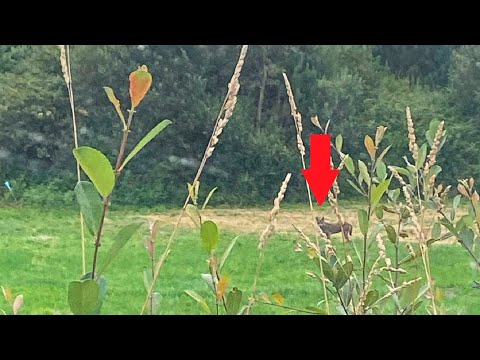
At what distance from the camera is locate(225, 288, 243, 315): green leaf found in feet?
1.08

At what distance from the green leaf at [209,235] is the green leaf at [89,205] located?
7 centimetres

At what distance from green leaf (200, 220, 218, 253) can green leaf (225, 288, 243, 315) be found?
39 mm

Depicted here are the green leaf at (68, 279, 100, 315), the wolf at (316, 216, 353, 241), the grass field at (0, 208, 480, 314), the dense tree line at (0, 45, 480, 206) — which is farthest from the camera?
the grass field at (0, 208, 480, 314)

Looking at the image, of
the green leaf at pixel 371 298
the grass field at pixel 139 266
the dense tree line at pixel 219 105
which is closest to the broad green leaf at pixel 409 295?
the green leaf at pixel 371 298

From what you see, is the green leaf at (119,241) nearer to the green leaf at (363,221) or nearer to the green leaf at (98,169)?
the green leaf at (98,169)

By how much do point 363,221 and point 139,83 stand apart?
7.0 inches

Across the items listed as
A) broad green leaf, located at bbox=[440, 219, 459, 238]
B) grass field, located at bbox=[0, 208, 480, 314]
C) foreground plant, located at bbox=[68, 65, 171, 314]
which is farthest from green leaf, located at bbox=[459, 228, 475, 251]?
grass field, located at bbox=[0, 208, 480, 314]

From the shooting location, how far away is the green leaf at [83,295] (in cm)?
19

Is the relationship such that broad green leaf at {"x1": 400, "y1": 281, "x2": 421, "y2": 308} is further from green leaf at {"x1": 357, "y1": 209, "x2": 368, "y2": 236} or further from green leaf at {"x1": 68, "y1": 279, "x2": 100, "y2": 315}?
green leaf at {"x1": 68, "y1": 279, "x2": 100, "y2": 315}

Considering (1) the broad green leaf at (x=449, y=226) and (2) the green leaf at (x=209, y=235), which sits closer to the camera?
(2) the green leaf at (x=209, y=235)

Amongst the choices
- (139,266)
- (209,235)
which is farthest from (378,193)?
(139,266)

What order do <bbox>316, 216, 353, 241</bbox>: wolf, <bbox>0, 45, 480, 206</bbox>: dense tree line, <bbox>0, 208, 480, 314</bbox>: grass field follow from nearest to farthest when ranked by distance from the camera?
<bbox>316, 216, 353, 241</bbox>: wolf → <bbox>0, 45, 480, 206</bbox>: dense tree line → <bbox>0, 208, 480, 314</bbox>: grass field

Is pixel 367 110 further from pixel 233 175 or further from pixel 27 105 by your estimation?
pixel 27 105
